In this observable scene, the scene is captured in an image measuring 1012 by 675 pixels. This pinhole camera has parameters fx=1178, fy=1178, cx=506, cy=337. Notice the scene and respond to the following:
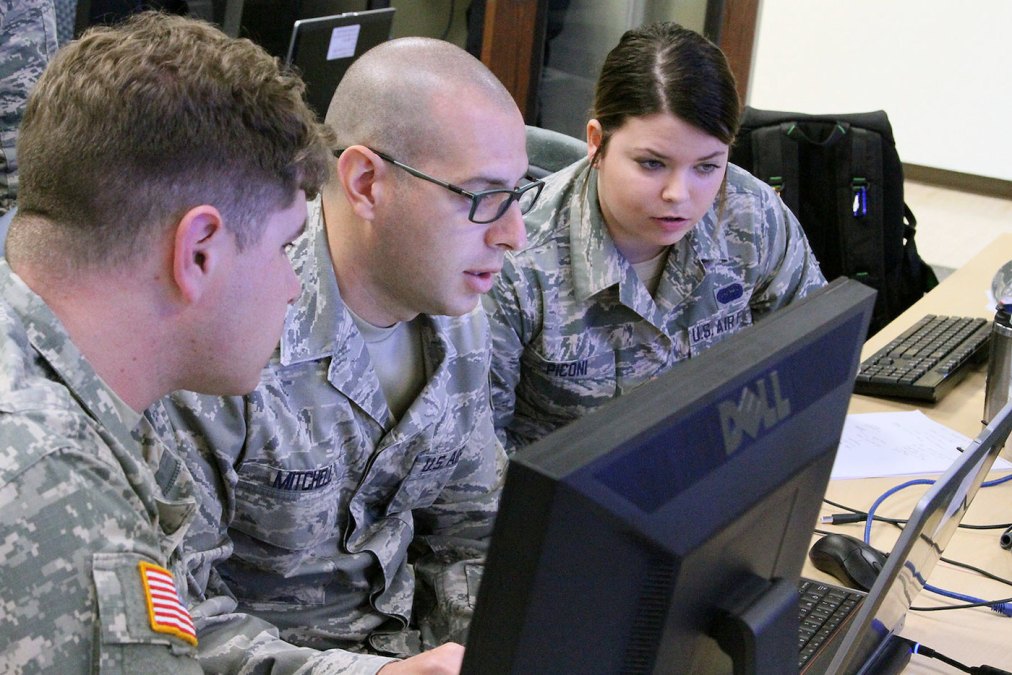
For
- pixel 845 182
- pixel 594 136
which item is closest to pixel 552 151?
pixel 594 136

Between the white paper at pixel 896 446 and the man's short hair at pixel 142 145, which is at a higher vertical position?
the man's short hair at pixel 142 145

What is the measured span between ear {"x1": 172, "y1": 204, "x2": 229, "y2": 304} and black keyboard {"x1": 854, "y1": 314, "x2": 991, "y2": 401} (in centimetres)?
128

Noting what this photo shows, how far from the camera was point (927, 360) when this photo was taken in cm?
205

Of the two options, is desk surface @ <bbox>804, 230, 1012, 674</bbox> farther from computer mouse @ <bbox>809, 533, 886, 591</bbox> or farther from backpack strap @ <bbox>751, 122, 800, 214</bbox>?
backpack strap @ <bbox>751, 122, 800, 214</bbox>

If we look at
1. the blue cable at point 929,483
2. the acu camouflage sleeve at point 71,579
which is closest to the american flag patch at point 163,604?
the acu camouflage sleeve at point 71,579

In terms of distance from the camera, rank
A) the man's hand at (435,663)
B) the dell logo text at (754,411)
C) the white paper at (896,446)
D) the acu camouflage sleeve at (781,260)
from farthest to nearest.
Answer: the acu camouflage sleeve at (781,260) < the white paper at (896,446) < the man's hand at (435,663) < the dell logo text at (754,411)

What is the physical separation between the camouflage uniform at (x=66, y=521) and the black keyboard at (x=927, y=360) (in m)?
1.37

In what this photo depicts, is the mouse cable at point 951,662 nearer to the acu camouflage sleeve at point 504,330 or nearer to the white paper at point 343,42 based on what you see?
the acu camouflage sleeve at point 504,330

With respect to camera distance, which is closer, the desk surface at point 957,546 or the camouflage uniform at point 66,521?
the camouflage uniform at point 66,521

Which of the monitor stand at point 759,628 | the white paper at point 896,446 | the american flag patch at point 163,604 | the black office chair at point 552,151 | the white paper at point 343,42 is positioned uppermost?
the monitor stand at point 759,628

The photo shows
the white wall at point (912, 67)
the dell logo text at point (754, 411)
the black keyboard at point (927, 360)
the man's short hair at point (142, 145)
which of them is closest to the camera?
the dell logo text at point (754, 411)

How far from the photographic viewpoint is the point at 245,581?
137 centimetres

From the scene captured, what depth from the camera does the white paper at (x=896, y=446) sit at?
1725 millimetres

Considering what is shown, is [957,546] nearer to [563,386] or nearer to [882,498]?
[882,498]
